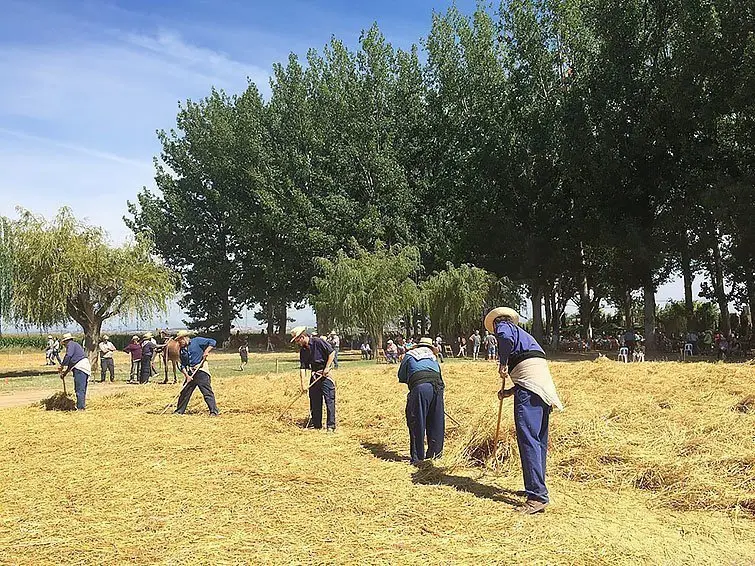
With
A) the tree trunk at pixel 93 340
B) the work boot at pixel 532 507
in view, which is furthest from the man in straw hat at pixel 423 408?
the tree trunk at pixel 93 340

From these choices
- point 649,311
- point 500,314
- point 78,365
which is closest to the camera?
point 500,314

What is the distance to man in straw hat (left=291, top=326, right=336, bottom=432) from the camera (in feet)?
31.1

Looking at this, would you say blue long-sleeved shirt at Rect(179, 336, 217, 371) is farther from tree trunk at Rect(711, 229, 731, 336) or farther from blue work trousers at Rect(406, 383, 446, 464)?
tree trunk at Rect(711, 229, 731, 336)

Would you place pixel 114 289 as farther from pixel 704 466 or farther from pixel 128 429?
pixel 704 466

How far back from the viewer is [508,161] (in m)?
34.4

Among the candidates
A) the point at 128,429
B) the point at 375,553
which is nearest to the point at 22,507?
the point at 375,553

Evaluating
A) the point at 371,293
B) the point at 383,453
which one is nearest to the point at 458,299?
the point at 371,293

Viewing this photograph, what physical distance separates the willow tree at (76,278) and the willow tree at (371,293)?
878 centimetres

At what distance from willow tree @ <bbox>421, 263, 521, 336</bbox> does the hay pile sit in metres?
20.1

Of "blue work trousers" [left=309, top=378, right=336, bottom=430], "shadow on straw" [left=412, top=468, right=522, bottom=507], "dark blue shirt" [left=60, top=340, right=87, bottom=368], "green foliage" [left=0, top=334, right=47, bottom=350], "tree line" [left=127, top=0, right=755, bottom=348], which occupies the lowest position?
"shadow on straw" [left=412, top=468, right=522, bottom=507]

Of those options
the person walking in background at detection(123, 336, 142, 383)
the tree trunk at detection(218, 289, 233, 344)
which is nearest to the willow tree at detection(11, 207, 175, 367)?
the person walking in background at detection(123, 336, 142, 383)

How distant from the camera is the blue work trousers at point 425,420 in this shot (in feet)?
23.8

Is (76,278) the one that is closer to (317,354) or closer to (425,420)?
(317,354)

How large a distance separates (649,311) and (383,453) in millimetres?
26404
